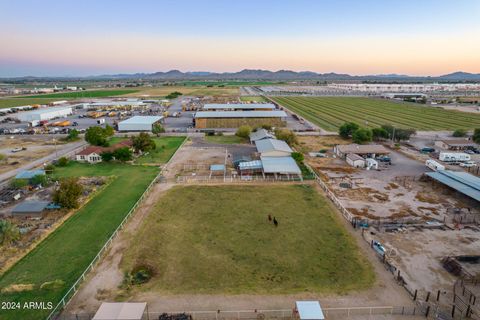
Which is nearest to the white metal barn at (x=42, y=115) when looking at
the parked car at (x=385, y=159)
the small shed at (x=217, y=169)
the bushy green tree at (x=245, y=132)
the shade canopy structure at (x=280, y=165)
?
the bushy green tree at (x=245, y=132)

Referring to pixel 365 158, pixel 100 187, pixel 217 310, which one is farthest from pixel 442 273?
pixel 100 187

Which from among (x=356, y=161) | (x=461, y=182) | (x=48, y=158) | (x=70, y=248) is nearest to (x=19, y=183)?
(x=48, y=158)

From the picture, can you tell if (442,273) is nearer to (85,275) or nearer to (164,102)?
(85,275)

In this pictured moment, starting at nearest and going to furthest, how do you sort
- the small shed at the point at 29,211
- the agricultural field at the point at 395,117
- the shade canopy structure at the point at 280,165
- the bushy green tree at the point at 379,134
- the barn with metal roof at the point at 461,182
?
1. the small shed at the point at 29,211
2. the barn with metal roof at the point at 461,182
3. the shade canopy structure at the point at 280,165
4. the bushy green tree at the point at 379,134
5. the agricultural field at the point at 395,117

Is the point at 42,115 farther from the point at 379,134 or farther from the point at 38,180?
the point at 379,134

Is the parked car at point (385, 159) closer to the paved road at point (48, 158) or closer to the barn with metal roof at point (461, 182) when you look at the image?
the barn with metal roof at point (461, 182)

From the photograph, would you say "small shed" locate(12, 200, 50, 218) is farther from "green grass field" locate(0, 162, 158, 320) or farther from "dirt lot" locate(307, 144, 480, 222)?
"dirt lot" locate(307, 144, 480, 222)
